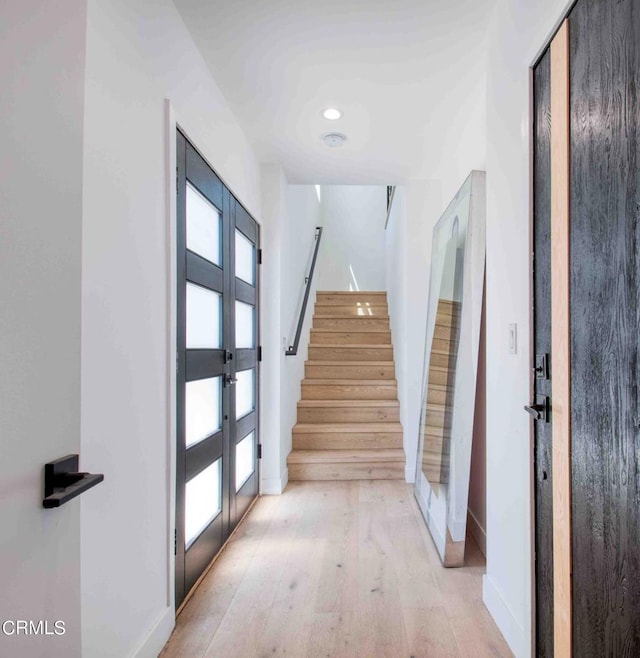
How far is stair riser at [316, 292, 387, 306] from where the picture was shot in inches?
213

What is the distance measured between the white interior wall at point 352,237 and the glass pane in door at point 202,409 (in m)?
4.01

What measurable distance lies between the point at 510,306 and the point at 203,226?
4.73 feet

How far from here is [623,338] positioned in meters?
0.86

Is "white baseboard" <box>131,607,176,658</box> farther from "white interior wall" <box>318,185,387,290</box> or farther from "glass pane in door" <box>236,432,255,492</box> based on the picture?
"white interior wall" <box>318,185,387,290</box>

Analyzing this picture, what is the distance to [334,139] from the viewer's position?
102 inches

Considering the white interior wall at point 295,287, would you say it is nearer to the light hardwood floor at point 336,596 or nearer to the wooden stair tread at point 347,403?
the wooden stair tread at point 347,403

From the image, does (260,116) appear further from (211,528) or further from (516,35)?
(211,528)

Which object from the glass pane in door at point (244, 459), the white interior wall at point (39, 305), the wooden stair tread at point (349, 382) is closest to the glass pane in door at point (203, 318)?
the glass pane in door at point (244, 459)

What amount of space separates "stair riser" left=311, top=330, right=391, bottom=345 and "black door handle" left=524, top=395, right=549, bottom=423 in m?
3.42

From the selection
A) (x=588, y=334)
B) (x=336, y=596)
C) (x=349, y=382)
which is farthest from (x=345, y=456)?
(x=588, y=334)

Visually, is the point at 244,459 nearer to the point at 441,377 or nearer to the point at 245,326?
the point at 245,326

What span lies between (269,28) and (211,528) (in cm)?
233

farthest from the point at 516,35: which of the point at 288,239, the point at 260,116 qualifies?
the point at 288,239

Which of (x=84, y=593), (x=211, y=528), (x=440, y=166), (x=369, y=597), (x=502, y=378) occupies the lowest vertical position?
(x=369, y=597)
